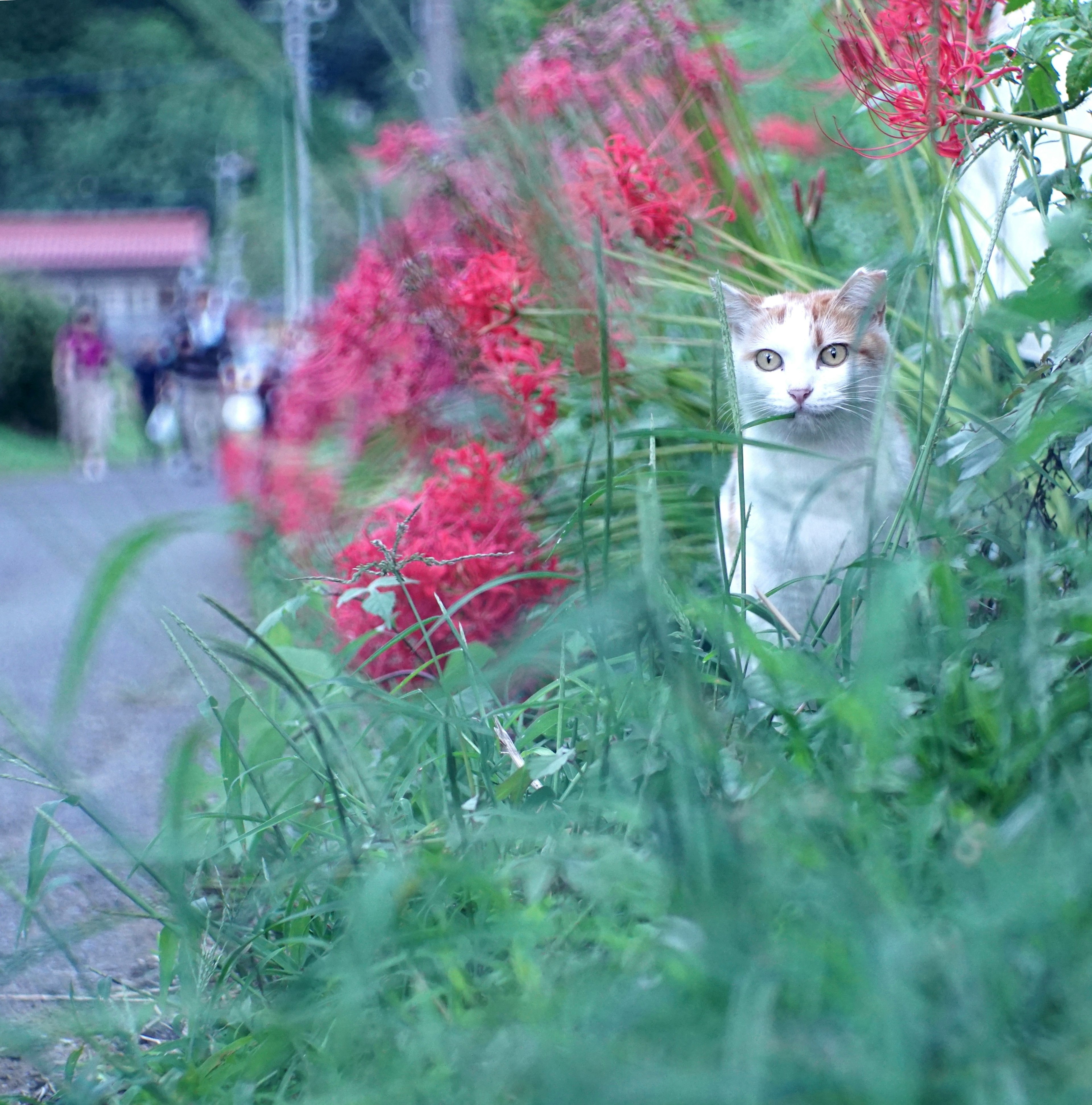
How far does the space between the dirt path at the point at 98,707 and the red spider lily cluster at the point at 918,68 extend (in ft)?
2.75

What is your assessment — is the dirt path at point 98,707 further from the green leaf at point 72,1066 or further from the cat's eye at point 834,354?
the cat's eye at point 834,354

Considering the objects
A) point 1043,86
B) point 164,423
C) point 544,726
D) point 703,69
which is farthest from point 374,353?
point 164,423

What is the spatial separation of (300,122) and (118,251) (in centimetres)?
3843

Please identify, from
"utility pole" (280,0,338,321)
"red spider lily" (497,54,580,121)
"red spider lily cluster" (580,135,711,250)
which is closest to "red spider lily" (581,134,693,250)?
"red spider lily cluster" (580,135,711,250)

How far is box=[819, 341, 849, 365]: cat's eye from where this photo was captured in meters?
1.63

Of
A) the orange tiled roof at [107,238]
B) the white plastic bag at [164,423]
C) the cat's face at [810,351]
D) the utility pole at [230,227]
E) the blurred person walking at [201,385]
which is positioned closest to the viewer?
the utility pole at [230,227]

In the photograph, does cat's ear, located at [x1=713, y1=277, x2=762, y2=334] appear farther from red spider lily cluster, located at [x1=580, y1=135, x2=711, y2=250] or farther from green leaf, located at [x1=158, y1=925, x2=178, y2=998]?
green leaf, located at [x1=158, y1=925, x2=178, y2=998]

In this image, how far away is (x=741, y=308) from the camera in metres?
1.69

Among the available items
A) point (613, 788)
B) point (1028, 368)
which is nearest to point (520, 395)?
point (1028, 368)

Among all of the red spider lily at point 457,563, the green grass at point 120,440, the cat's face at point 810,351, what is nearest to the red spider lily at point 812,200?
the cat's face at point 810,351

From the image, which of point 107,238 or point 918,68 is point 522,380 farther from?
point 107,238

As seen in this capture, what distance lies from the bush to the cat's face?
1311 cm

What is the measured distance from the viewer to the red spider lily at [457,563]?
1.72 m

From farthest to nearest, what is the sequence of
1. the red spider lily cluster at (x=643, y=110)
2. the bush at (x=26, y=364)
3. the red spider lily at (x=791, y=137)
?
the bush at (x=26, y=364) → the red spider lily at (x=791, y=137) → the red spider lily cluster at (x=643, y=110)
